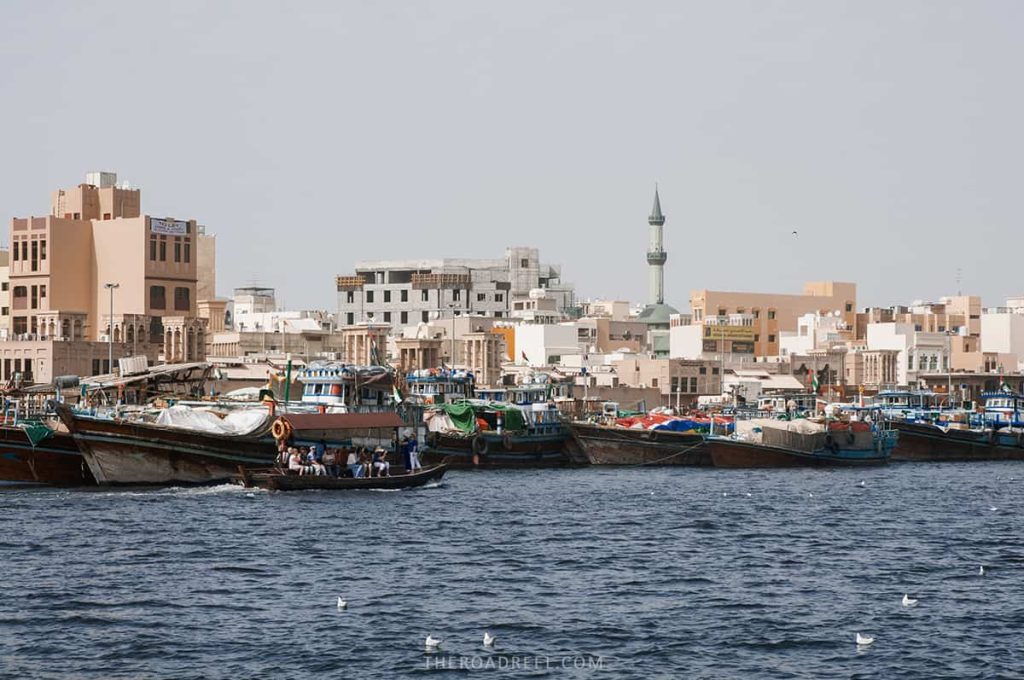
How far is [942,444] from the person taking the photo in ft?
387

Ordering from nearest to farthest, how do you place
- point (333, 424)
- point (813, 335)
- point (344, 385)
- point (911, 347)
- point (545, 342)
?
point (333, 424), point (344, 385), point (545, 342), point (911, 347), point (813, 335)

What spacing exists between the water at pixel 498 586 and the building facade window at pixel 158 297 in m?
60.4

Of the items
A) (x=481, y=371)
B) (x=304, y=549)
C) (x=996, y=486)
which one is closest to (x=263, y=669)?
(x=304, y=549)

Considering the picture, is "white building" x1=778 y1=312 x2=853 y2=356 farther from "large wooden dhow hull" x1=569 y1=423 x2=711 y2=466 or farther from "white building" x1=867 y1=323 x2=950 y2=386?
"large wooden dhow hull" x1=569 y1=423 x2=711 y2=466

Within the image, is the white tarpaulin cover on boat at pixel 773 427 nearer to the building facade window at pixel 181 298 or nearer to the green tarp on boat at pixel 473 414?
the green tarp on boat at pixel 473 414

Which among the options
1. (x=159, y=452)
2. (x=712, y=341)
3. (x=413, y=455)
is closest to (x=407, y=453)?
(x=413, y=455)

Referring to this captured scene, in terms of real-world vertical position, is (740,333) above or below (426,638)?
above

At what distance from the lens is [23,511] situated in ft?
198

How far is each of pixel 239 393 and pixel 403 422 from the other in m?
19.4

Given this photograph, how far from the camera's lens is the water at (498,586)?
35.8m

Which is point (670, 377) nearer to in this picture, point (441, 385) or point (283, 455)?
point (441, 385)

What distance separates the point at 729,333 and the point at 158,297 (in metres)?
68.1

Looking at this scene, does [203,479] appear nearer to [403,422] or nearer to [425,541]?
[403,422]

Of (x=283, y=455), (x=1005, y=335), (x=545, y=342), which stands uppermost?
(x=1005, y=335)
